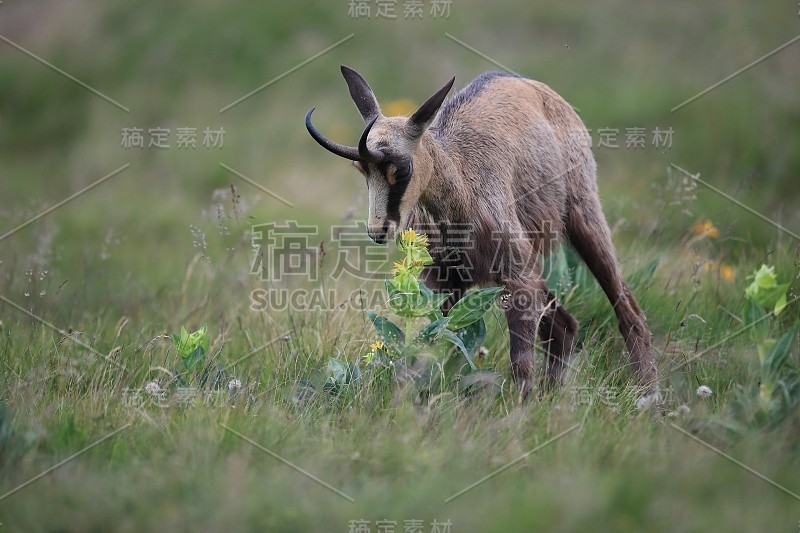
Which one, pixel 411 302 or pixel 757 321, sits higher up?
pixel 757 321

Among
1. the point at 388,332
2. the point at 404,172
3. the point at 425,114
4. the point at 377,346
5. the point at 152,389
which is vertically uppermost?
the point at 425,114

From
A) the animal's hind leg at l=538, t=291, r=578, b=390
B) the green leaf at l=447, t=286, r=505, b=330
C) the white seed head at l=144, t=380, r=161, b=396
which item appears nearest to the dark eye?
the green leaf at l=447, t=286, r=505, b=330

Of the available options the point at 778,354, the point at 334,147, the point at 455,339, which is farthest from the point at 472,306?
the point at 778,354

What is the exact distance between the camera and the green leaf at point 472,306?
523 centimetres

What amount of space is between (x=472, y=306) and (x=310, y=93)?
34.1 feet

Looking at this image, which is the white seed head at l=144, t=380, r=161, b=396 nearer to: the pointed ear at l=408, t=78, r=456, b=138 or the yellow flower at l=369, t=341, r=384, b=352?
the yellow flower at l=369, t=341, r=384, b=352

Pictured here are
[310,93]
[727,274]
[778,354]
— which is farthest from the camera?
[310,93]

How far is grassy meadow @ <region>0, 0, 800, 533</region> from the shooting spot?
4.12 m

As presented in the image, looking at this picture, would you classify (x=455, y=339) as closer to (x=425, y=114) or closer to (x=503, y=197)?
(x=503, y=197)

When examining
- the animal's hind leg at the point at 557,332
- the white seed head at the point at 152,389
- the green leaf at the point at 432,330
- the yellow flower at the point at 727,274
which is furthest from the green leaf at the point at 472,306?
the yellow flower at the point at 727,274

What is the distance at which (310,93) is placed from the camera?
1495 centimetres

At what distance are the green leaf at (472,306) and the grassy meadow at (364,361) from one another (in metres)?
0.43

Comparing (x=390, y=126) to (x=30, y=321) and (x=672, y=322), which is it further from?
(x=30, y=321)

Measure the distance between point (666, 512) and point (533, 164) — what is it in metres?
2.81
